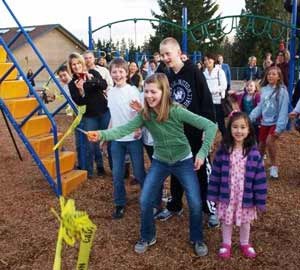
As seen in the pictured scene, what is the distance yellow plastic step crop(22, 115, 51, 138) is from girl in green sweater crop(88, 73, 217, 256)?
2267mm

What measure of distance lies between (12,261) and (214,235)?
1704 millimetres

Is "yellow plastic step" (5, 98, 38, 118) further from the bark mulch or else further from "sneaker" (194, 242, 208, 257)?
"sneaker" (194, 242, 208, 257)

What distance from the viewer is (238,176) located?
3203mm

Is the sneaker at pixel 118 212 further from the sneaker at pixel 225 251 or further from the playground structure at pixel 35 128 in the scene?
the sneaker at pixel 225 251

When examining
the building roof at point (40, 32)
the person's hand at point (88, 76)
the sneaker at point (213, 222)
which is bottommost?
the sneaker at point (213, 222)

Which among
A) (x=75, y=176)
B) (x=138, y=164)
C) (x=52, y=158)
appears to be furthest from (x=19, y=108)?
(x=138, y=164)

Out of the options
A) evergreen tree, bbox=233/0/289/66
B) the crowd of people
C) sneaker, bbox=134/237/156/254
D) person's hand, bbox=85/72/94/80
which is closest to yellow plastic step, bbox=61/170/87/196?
the crowd of people

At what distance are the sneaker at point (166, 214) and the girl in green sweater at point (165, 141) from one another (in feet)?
2.18

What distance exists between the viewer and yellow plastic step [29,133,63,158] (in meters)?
5.10

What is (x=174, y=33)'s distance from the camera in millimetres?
31359

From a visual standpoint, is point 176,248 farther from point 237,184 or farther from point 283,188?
point 283,188

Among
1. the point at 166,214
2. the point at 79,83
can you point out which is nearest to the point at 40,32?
the point at 79,83

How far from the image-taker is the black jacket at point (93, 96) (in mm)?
5105

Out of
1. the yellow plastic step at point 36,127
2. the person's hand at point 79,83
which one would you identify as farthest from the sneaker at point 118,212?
the yellow plastic step at point 36,127
